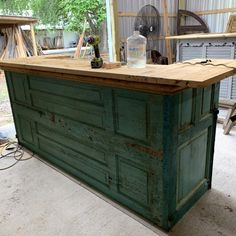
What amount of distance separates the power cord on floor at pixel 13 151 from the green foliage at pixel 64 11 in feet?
6.90

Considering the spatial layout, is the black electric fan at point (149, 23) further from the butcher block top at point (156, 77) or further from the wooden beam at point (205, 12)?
the butcher block top at point (156, 77)

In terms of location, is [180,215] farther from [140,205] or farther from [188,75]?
[188,75]

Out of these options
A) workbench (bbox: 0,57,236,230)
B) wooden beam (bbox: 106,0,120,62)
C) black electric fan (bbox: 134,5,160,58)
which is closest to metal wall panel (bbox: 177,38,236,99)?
black electric fan (bbox: 134,5,160,58)

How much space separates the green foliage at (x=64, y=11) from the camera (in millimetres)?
3964

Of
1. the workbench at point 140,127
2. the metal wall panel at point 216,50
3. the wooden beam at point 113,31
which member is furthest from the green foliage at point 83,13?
the workbench at point 140,127

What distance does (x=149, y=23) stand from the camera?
498 cm

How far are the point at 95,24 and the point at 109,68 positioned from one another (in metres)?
4.62

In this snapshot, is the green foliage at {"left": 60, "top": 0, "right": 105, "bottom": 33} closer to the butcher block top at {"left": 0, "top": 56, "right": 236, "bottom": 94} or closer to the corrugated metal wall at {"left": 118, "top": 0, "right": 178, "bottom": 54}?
the corrugated metal wall at {"left": 118, "top": 0, "right": 178, "bottom": 54}

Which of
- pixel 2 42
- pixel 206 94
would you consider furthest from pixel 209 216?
pixel 2 42

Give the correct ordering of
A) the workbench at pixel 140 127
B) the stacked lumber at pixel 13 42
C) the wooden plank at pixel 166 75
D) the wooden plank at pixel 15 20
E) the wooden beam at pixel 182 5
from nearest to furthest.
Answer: the wooden plank at pixel 166 75
the workbench at pixel 140 127
the wooden plank at pixel 15 20
the stacked lumber at pixel 13 42
the wooden beam at pixel 182 5

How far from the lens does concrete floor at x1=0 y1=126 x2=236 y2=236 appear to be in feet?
5.46

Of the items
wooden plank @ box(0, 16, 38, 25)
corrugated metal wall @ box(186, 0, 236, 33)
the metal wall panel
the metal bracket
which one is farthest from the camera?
the metal bracket

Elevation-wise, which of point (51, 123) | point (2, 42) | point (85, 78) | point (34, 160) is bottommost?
point (34, 160)

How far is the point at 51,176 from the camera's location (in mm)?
2354
